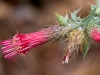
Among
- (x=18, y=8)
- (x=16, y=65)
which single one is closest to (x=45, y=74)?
(x=16, y=65)

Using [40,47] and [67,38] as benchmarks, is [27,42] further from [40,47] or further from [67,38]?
[40,47]

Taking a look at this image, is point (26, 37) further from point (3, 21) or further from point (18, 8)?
point (18, 8)

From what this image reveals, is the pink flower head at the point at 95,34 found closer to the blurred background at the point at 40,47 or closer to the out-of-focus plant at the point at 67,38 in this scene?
the out-of-focus plant at the point at 67,38

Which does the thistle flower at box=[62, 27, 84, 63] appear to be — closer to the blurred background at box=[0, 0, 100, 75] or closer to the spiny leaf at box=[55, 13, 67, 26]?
the spiny leaf at box=[55, 13, 67, 26]

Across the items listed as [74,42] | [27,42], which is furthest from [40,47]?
[74,42]

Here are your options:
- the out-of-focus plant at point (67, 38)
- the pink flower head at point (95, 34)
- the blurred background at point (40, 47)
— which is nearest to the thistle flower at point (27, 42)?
the out-of-focus plant at point (67, 38)

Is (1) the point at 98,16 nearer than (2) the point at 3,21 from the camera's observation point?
Yes

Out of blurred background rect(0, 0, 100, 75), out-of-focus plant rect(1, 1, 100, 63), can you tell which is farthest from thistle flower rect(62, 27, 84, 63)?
blurred background rect(0, 0, 100, 75)

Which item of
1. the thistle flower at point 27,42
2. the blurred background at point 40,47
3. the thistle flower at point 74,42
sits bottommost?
the thistle flower at point 74,42
